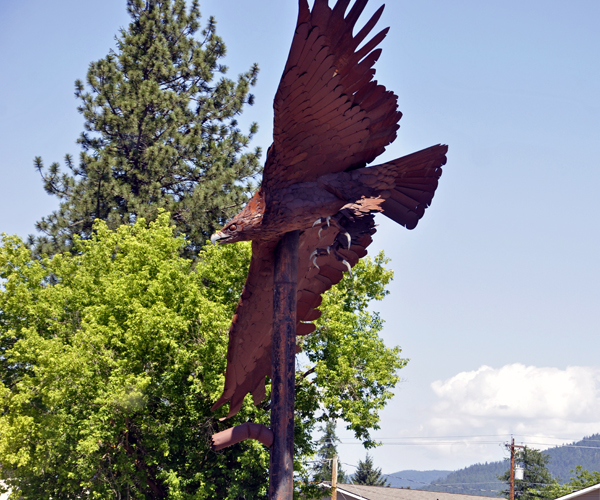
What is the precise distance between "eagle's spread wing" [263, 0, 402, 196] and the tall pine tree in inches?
766

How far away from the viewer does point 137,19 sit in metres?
30.2

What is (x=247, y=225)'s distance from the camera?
6.84 metres

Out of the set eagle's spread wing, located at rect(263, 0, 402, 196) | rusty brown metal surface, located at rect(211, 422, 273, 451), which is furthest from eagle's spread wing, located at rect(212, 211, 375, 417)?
rusty brown metal surface, located at rect(211, 422, 273, 451)

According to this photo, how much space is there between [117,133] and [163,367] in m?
13.7

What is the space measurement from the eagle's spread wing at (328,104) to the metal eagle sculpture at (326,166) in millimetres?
10

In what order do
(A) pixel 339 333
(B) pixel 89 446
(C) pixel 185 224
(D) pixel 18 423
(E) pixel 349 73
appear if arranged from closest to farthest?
(E) pixel 349 73, (B) pixel 89 446, (D) pixel 18 423, (A) pixel 339 333, (C) pixel 185 224

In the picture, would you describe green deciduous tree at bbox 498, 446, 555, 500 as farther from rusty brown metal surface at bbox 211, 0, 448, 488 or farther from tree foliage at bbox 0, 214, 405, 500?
rusty brown metal surface at bbox 211, 0, 448, 488

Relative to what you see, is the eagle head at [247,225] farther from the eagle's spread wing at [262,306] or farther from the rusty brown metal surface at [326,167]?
the eagle's spread wing at [262,306]

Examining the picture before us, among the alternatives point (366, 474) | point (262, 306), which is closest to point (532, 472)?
point (366, 474)

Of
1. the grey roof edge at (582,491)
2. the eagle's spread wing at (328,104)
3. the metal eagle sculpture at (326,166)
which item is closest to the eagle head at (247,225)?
the metal eagle sculpture at (326,166)

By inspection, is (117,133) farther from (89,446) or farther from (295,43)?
(295,43)

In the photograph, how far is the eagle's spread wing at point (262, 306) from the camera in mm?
7418

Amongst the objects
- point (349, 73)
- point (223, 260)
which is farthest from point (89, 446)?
point (349, 73)

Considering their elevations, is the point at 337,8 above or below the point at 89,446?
above
